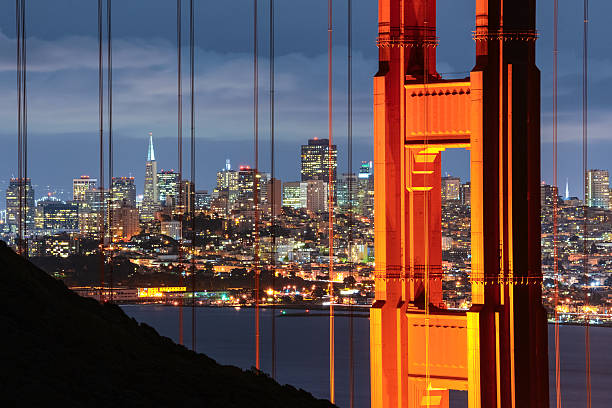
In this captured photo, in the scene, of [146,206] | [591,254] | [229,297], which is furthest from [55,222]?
[591,254]

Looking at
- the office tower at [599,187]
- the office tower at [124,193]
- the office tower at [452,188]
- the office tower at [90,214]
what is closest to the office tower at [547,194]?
the office tower at [452,188]

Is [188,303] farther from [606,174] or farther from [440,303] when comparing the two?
[440,303]

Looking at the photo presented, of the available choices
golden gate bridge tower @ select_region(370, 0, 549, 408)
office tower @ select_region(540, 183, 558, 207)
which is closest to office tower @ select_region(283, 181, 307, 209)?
office tower @ select_region(540, 183, 558, 207)

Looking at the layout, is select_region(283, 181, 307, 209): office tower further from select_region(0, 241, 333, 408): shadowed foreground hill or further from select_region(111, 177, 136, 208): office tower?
select_region(0, 241, 333, 408): shadowed foreground hill

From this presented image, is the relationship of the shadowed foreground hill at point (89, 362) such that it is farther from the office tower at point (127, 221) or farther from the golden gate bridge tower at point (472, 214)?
the office tower at point (127, 221)

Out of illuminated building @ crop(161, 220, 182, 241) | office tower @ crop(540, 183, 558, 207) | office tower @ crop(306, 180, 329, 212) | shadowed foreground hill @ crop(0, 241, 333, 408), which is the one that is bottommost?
shadowed foreground hill @ crop(0, 241, 333, 408)
